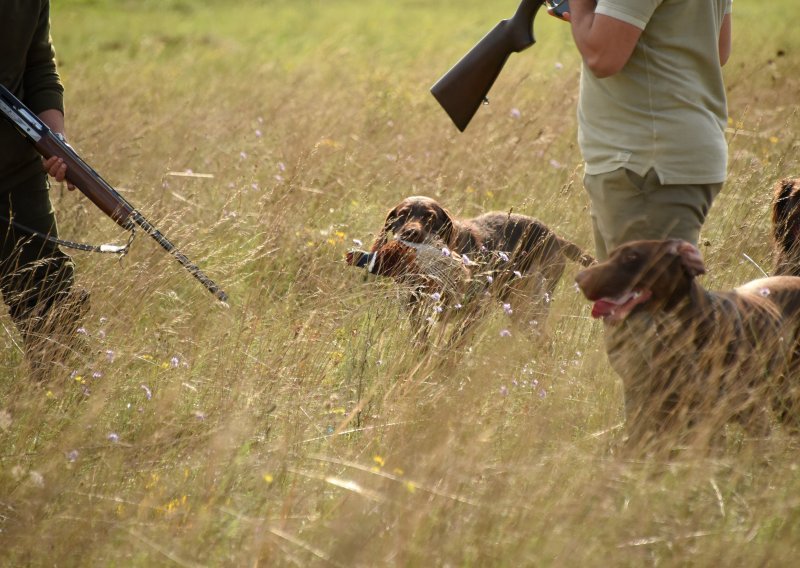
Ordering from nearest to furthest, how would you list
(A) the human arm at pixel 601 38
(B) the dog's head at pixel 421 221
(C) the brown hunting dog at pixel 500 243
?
1. (A) the human arm at pixel 601 38
2. (C) the brown hunting dog at pixel 500 243
3. (B) the dog's head at pixel 421 221

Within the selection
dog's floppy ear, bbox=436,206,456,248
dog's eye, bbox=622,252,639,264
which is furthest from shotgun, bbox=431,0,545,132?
dog's eye, bbox=622,252,639,264

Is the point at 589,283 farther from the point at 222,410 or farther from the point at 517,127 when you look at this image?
the point at 517,127

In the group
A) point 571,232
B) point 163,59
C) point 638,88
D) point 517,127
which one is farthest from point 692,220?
point 163,59

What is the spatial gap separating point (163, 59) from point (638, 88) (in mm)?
10888

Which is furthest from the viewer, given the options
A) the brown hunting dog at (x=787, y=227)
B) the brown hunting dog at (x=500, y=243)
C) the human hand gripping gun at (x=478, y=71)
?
the brown hunting dog at (x=500, y=243)

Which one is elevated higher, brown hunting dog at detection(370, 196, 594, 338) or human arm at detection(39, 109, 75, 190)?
human arm at detection(39, 109, 75, 190)

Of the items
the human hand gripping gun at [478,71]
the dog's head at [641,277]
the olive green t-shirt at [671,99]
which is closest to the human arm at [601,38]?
the olive green t-shirt at [671,99]

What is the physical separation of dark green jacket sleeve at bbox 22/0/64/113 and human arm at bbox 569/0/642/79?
2.33 meters

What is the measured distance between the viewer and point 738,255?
4.75 meters

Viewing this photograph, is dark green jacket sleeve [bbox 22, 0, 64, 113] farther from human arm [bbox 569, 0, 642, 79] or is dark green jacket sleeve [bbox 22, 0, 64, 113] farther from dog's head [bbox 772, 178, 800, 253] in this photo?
dog's head [bbox 772, 178, 800, 253]

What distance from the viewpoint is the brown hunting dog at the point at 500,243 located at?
446cm

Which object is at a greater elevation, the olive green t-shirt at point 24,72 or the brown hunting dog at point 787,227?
the olive green t-shirt at point 24,72

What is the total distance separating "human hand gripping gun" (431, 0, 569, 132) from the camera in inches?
147

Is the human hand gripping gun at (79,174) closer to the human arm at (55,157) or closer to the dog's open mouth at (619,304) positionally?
the human arm at (55,157)
